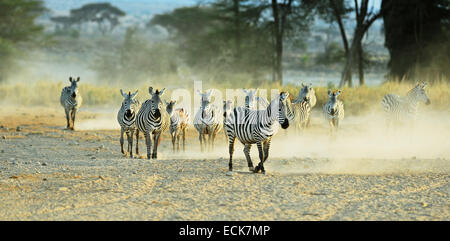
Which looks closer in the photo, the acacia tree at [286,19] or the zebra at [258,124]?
the zebra at [258,124]

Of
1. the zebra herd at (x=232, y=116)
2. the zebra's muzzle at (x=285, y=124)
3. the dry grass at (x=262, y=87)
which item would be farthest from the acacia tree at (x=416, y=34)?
the zebra's muzzle at (x=285, y=124)

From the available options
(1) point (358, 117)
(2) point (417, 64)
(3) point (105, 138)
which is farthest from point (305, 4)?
(3) point (105, 138)

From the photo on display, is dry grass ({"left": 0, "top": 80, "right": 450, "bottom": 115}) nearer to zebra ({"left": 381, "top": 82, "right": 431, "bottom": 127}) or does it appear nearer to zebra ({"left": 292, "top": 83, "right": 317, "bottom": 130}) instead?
zebra ({"left": 381, "top": 82, "right": 431, "bottom": 127})

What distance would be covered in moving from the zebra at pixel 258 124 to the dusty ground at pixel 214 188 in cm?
53

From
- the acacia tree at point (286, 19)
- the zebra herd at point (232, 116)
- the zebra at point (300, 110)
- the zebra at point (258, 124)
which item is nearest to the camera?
the zebra at point (258, 124)

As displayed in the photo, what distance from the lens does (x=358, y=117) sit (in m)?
19.5

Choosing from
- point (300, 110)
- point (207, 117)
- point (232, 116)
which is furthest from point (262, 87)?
point (232, 116)

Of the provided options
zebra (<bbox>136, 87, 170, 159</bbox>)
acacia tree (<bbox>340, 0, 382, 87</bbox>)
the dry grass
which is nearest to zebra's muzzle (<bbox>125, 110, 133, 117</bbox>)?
zebra (<bbox>136, 87, 170, 159</bbox>)

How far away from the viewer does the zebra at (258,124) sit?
29.5 ft

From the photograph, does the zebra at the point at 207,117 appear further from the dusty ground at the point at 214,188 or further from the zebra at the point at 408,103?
the zebra at the point at 408,103

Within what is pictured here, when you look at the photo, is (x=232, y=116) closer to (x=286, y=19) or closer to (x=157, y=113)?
(x=157, y=113)

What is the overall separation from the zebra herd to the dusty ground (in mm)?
600

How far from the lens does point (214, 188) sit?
8336 mm

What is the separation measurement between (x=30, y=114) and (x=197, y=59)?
19143mm
